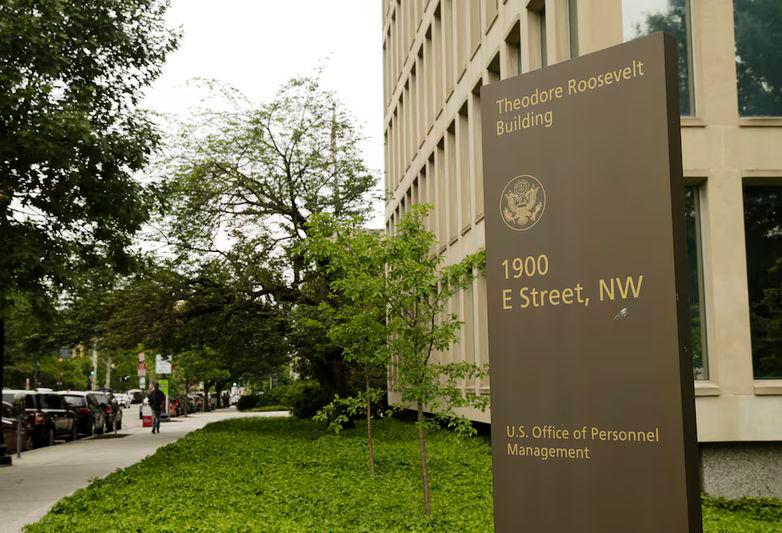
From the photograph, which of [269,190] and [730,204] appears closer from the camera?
[730,204]

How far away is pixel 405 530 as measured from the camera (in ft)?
35.2

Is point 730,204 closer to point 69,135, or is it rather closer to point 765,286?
point 765,286

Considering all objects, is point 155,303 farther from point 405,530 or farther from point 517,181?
point 517,181

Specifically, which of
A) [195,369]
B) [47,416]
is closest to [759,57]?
[47,416]

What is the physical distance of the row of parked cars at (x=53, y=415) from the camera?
26344mm

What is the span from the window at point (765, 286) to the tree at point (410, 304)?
468 cm

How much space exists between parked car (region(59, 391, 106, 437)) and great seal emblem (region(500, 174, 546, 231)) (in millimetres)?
30386

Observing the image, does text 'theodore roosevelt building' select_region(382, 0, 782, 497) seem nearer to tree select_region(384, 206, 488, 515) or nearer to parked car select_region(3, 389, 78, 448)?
tree select_region(384, 206, 488, 515)

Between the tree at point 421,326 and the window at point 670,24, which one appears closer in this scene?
the tree at point 421,326

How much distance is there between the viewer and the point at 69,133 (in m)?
15.2

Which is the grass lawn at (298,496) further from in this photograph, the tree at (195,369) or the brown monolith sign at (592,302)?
the tree at (195,369)

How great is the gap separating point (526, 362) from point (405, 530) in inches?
246

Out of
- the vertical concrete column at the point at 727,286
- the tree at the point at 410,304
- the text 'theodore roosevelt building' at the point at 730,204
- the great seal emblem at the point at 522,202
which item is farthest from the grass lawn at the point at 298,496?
the great seal emblem at the point at 522,202

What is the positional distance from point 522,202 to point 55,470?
17615mm
